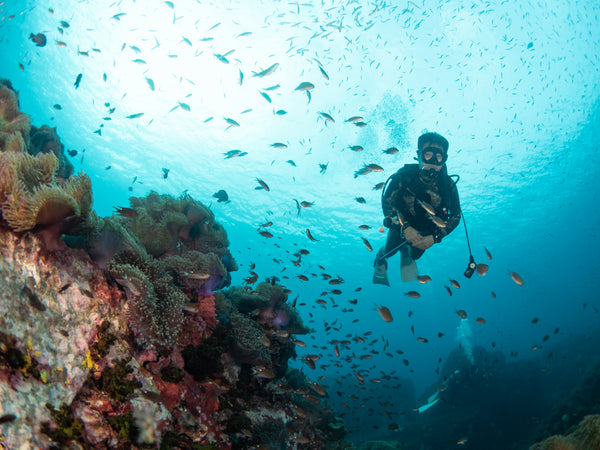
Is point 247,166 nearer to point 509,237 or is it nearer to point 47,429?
point 47,429

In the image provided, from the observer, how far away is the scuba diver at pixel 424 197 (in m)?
7.30

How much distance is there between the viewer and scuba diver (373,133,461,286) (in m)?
7.30

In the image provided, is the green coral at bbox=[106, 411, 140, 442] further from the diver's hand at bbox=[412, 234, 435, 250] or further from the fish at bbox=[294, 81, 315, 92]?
the fish at bbox=[294, 81, 315, 92]

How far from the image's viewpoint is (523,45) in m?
19.3

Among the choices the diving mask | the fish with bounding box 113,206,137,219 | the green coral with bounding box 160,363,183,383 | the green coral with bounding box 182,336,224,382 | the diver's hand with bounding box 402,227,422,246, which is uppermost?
the diving mask

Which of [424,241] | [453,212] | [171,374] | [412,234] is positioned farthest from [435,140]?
[171,374]

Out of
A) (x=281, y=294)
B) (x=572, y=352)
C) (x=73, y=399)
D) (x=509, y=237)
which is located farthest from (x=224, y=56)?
(x=509, y=237)

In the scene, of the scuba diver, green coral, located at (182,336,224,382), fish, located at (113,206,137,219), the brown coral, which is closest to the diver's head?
the scuba diver

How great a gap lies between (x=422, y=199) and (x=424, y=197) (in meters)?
0.08

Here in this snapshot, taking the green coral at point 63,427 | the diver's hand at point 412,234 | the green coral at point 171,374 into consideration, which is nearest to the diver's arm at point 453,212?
the diver's hand at point 412,234

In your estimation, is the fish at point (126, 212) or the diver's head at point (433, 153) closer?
the fish at point (126, 212)

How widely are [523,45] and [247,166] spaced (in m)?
23.6

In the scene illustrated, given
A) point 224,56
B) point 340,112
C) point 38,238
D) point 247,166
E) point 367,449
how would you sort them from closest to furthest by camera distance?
point 38,238
point 224,56
point 367,449
point 340,112
point 247,166

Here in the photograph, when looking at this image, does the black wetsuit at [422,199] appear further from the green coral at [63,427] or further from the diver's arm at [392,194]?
the green coral at [63,427]
